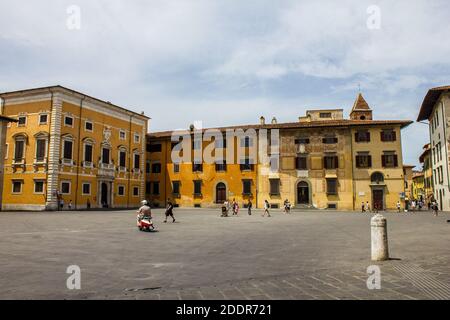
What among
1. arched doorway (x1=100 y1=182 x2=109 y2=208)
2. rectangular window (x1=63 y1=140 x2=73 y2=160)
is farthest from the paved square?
arched doorway (x1=100 y1=182 x2=109 y2=208)

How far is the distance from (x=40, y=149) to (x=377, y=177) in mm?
34203

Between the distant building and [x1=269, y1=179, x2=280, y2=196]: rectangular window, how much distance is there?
16313 millimetres

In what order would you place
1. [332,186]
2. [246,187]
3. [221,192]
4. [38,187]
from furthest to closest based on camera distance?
[221,192], [246,187], [332,186], [38,187]

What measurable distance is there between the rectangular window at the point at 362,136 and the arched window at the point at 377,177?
3.82 metres

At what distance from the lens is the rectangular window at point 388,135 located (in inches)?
1566

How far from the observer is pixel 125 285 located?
18.1 ft

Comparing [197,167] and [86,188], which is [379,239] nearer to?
[86,188]

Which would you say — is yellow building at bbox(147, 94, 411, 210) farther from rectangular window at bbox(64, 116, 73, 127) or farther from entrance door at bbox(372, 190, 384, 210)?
rectangular window at bbox(64, 116, 73, 127)

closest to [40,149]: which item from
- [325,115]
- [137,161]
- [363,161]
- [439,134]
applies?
[137,161]

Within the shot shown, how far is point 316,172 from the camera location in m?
41.0
